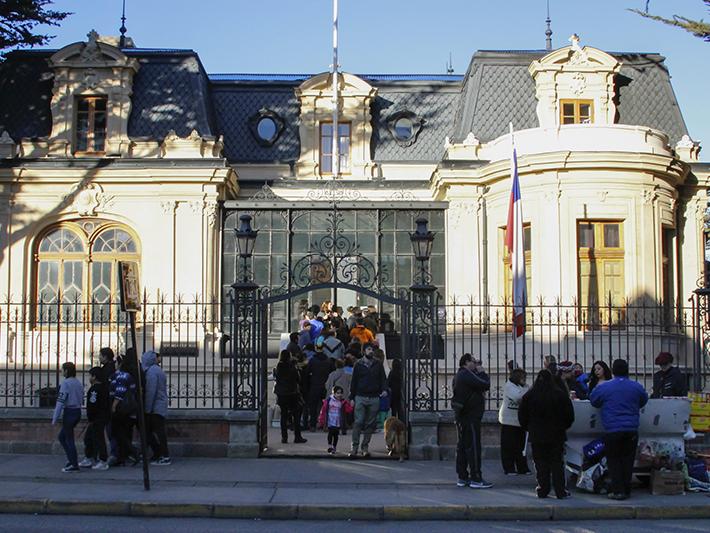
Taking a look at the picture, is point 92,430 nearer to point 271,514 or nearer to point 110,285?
point 271,514

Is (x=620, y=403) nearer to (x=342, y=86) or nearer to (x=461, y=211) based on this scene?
(x=461, y=211)

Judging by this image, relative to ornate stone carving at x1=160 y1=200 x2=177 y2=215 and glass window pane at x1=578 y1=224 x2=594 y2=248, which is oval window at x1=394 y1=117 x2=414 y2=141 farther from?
ornate stone carving at x1=160 y1=200 x2=177 y2=215

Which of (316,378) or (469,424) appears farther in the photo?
(316,378)

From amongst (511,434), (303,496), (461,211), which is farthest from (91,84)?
(303,496)

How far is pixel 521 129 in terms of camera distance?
89.0ft

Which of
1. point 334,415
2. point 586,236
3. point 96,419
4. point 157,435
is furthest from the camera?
point 586,236

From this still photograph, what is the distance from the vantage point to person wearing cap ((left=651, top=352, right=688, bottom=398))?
1482 cm

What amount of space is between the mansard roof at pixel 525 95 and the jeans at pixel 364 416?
13.5 metres

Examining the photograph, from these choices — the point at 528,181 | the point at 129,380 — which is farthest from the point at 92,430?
the point at 528,181

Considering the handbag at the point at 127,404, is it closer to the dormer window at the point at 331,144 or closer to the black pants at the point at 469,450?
the black pants at the point at 469,450

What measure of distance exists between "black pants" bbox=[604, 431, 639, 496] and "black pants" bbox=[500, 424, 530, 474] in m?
1.96

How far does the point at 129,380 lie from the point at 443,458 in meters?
5.17

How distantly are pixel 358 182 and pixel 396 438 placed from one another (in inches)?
535

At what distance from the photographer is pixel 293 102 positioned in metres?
30.1
